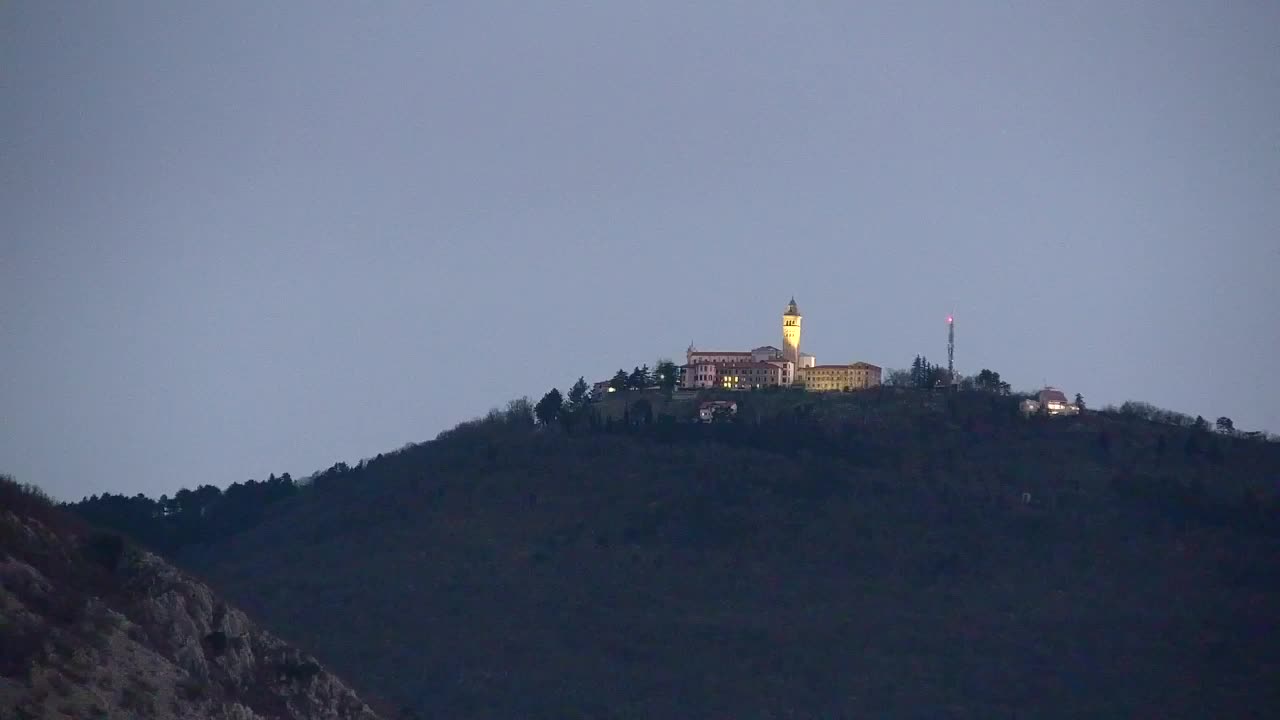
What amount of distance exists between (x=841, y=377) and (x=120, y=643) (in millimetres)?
125055

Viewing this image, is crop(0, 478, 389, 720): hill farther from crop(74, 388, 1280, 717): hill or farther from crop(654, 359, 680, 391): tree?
crop(654, 359, 680, 391): tree

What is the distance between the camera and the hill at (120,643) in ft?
199

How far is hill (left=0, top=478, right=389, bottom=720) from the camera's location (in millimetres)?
60531

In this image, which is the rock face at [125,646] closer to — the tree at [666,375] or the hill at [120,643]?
the hill at [120,643]

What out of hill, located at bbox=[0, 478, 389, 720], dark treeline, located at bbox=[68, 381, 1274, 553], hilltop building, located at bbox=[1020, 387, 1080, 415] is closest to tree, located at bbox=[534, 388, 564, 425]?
dark treeline, located at bbox=[68, 381, 1274, 553]

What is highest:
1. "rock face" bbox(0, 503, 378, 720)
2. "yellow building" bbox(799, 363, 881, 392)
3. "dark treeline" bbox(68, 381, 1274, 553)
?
"yellow building" bbox(799, 363, 881, 392)

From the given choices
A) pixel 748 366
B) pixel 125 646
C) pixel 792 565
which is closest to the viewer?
pixel 125 646

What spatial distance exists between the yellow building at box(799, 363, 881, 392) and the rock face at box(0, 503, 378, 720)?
110 meters

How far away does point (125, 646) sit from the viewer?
65812 mm

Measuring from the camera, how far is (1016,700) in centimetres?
11819

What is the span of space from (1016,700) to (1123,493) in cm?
4048

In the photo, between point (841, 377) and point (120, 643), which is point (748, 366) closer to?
point (841, 377)

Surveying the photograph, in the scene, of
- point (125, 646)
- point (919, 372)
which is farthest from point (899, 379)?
point (125, 646)

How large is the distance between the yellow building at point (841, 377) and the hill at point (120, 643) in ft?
359
